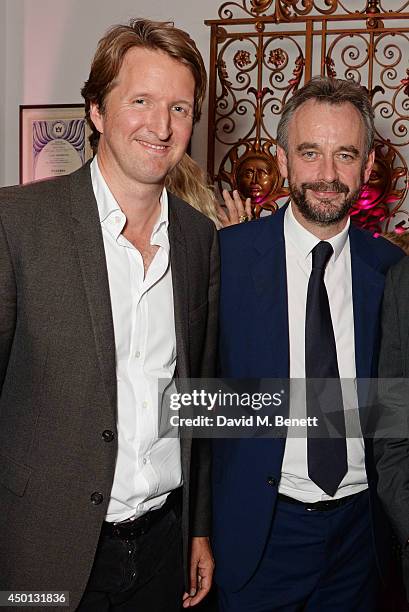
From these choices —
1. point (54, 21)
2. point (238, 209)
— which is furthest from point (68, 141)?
point (238, 209)

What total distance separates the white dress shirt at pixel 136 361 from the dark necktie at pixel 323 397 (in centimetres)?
42

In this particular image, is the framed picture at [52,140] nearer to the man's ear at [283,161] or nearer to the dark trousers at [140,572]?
the man's ear at [283,161]

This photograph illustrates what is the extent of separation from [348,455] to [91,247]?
883 mm

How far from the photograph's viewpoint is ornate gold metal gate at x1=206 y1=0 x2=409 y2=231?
12.8ft

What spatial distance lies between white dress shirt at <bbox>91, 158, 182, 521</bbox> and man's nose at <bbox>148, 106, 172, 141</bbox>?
163 mm

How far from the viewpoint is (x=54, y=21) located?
4.38 m

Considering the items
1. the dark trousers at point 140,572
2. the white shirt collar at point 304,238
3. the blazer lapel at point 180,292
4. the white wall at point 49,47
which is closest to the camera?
the dark trousers at point 140,572

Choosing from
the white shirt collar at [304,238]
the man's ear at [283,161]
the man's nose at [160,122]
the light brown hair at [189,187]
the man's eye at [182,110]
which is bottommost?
the white shirt collar at [304,238]

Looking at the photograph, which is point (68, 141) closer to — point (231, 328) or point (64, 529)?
point (231, 328)

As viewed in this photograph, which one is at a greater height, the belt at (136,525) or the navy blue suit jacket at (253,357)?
the navy blue suit jacket at (253,357)

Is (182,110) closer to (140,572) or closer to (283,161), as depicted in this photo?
(283,161)

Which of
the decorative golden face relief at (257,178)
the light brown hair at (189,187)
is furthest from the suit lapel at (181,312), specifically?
the decorative golden face relief at (257,178)

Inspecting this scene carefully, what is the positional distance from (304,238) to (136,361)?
0.70m

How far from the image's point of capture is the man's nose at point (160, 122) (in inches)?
64.6
